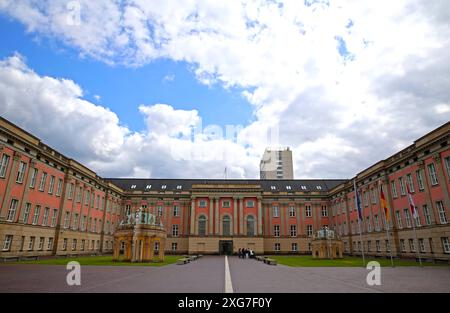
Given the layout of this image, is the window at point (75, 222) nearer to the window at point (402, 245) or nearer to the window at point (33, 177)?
the window at point (33, 177)

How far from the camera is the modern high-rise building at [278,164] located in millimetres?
158000

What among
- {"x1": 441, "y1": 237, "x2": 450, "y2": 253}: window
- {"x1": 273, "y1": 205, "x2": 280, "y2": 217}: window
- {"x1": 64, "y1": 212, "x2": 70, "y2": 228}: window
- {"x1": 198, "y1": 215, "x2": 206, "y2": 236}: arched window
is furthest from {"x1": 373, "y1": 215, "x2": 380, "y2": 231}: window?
{"x1": 64, "y1": 212, "x2": 70, "y2": 228}: window

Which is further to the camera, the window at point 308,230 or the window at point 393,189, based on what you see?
the window at point 308,230

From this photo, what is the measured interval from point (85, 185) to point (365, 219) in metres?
50.1

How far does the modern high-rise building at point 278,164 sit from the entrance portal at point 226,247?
93654mm

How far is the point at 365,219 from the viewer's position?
176 ft

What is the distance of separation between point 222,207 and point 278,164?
95.5 meters

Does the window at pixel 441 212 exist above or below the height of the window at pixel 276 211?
below

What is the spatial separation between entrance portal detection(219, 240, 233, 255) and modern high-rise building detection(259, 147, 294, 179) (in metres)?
93.7

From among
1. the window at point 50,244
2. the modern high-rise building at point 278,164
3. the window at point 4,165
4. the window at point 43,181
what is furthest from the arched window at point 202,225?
the modern high-rise building at point 278,164
